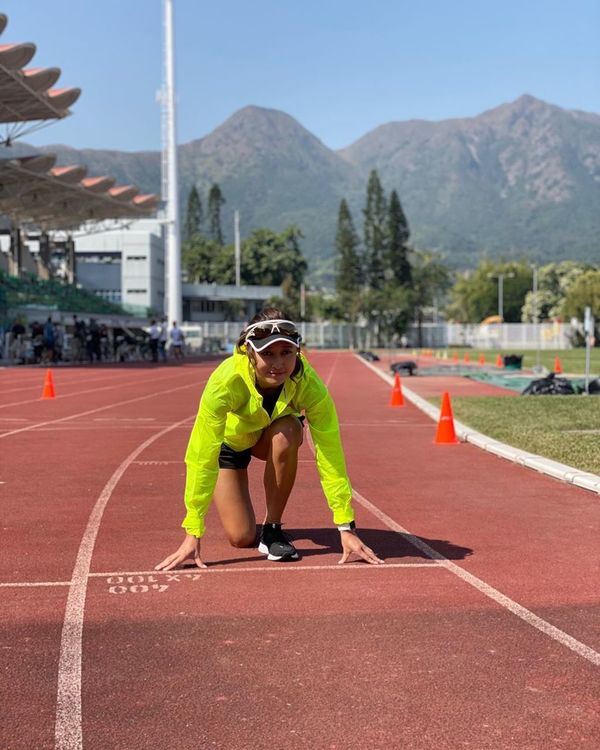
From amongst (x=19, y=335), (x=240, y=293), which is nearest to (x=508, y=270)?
(x=240, y=293)

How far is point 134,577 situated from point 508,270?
165 meters

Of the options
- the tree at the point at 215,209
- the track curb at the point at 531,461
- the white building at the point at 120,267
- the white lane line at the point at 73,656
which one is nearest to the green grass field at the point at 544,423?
the track curb at the point at 531,461

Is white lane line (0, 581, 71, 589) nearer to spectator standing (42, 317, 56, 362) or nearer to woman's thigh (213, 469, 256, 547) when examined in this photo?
woman's thigh (213, 469, 256, 547)

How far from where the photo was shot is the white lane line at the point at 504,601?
4.58 m

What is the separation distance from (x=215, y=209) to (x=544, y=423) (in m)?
145

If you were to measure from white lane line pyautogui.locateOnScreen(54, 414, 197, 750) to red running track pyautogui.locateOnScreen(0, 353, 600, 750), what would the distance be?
0.01 metres

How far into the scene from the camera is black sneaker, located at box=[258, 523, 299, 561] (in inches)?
247

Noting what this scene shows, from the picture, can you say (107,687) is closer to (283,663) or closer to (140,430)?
(283,663)

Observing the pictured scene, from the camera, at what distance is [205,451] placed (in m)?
5.81

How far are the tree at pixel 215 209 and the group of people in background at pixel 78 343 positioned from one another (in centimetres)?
9614

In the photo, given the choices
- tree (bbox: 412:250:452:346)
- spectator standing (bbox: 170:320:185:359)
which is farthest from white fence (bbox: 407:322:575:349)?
spectator standing (bbox: 170:320:185:359)

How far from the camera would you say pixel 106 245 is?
102 m

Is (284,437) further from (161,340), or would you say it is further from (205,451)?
(161,340)

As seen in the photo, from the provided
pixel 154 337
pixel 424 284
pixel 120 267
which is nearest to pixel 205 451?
pixel 154 337
